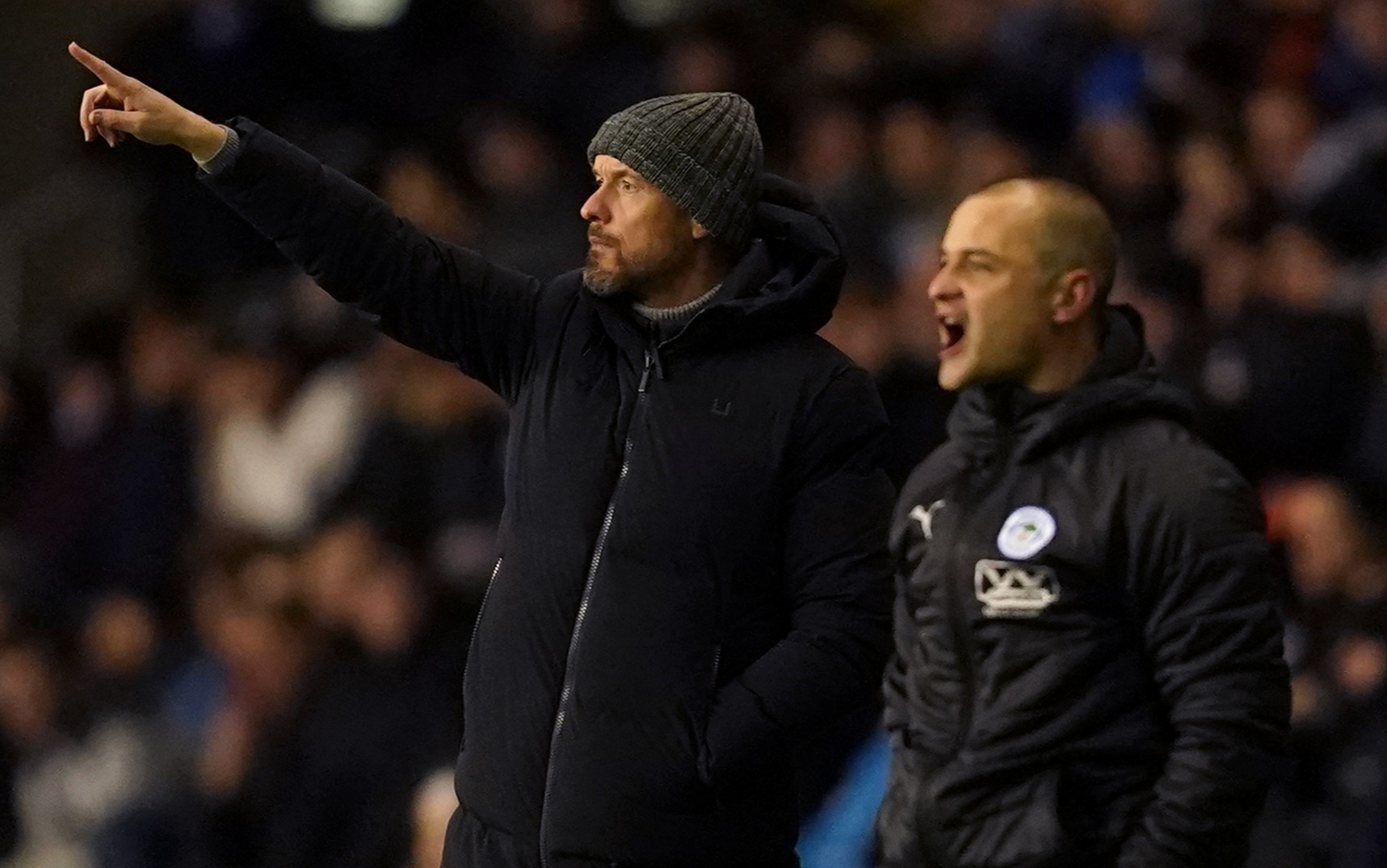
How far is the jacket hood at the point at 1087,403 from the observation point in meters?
3.17

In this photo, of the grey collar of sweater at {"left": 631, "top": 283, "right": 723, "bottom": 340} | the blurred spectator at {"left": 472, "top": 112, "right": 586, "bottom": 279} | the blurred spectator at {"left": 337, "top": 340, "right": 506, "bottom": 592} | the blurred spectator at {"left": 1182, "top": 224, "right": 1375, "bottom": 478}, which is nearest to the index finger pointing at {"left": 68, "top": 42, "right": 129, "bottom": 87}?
the grey collar of sweater at {"left": 631, "top": 283, "right": 723, "bottom": 340}

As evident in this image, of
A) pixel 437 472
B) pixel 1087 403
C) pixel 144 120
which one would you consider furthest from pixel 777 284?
pixel 437 472

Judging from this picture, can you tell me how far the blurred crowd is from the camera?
576 centimetres

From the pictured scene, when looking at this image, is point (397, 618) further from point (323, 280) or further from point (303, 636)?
point (323, 280)

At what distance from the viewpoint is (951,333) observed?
333 cm

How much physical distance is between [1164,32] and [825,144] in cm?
114

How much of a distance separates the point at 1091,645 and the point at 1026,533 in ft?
0.58

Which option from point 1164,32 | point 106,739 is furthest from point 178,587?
point 1164,32

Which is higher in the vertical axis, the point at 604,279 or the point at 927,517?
the point at 604,279

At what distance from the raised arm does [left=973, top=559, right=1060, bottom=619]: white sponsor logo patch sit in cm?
75

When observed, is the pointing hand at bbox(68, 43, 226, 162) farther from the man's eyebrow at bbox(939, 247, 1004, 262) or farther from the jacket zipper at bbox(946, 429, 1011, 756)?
the jacket zipper at bbox(946, 429, 1011, 756)

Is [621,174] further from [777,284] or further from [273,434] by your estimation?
[273,434]

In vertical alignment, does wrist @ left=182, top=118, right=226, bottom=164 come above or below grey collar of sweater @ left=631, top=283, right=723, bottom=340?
above

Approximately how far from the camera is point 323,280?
3.27 metres
